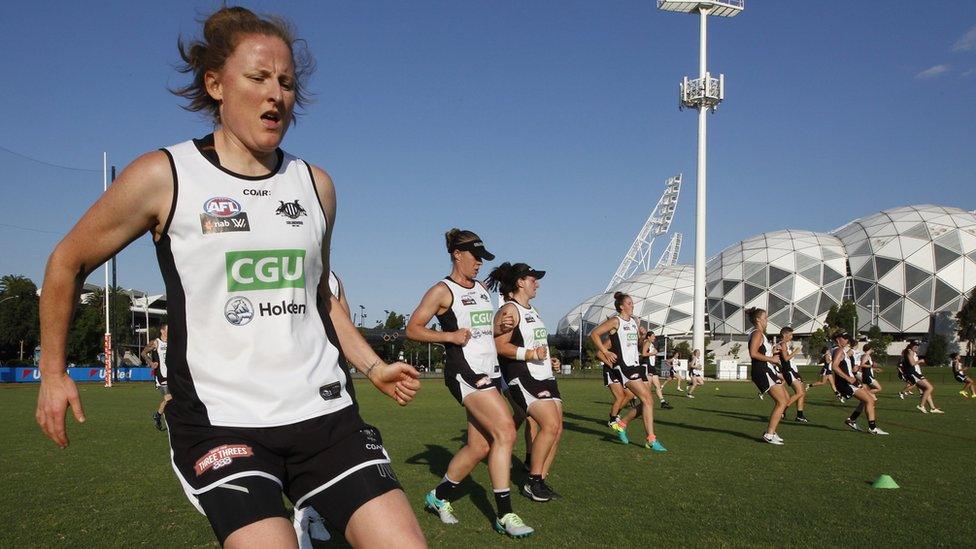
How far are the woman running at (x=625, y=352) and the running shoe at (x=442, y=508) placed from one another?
5.52 m

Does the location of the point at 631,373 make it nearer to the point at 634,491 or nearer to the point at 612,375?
the point at 612,375

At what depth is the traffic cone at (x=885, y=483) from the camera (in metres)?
8.48

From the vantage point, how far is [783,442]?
1326cm

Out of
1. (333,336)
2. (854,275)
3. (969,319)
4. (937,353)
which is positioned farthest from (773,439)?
(854,275)

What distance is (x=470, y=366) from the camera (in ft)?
23.6

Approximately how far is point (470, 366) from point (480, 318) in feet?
1.62

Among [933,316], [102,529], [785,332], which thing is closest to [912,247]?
[933,316]

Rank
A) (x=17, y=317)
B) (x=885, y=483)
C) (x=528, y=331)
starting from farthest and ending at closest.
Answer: (x=17, y=317)
(x=528, y=331)
(x=885, y=483)

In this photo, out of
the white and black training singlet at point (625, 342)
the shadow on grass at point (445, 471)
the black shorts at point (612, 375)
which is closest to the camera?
the shadow on grass at point (445, 471)

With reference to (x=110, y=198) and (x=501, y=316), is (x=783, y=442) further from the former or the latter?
(x=110, y=198)

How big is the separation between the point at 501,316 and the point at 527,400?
0.99 metres

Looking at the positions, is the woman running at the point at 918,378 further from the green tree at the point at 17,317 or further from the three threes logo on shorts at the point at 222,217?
the green tree at the point at 17,317

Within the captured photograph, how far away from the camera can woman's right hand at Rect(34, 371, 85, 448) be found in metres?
2.63

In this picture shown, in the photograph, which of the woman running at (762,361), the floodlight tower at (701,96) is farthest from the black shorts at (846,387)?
the floodlight tower at (701,96)
